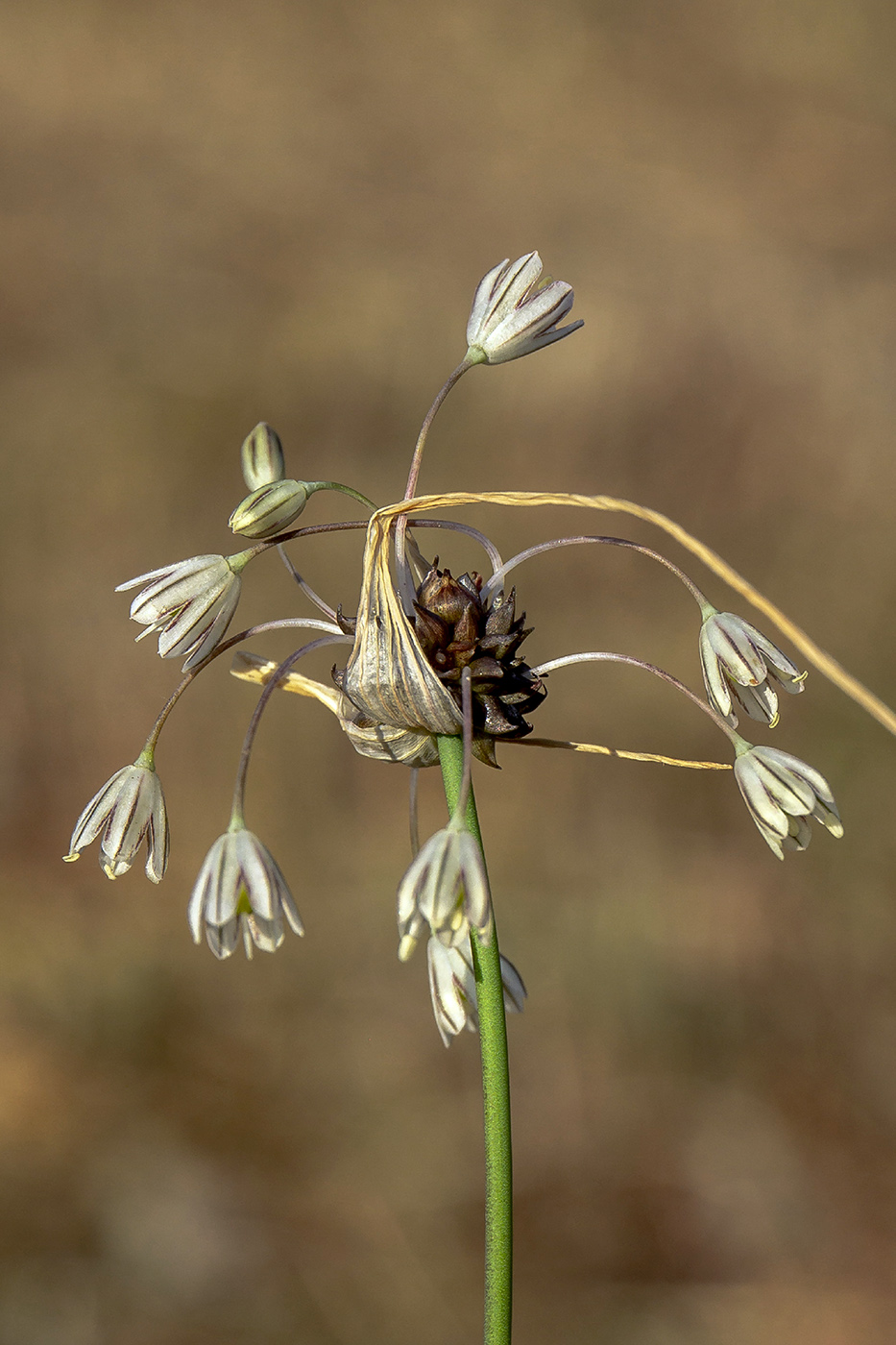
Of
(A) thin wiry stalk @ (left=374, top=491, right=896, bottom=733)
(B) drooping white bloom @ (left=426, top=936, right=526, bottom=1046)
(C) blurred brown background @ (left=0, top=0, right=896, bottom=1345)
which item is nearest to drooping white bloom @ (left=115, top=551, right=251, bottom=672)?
(A) thin wiry stalk @ (left=374, top=491, right=896, bottom=733)

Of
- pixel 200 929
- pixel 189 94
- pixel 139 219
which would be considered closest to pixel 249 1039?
pixel 200 929

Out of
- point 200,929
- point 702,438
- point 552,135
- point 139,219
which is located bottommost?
point 200,929

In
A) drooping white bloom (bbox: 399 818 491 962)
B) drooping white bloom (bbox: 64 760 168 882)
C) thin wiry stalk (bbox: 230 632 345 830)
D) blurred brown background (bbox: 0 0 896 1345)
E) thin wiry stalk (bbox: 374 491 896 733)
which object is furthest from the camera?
blurred brown background (bbox: 0 0 896 1345)

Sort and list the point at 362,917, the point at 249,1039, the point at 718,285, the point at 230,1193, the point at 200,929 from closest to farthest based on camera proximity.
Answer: the point at 200,929
the point at 230,1193
the point at 249,1039
the point at 362,917
the point at 718,285

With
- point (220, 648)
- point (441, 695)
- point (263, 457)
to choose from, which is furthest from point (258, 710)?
point (263, 457)

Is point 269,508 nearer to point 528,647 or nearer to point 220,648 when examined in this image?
point 220,648

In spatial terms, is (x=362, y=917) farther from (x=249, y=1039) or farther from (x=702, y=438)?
(x=702, y=438)

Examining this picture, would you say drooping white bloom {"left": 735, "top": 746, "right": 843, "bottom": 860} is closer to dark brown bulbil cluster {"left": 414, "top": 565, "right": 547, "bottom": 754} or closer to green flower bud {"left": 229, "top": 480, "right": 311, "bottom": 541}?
dark brown bulbil cluster {"left": 414, "top": 565, "right": 547, "bottom": 754}
